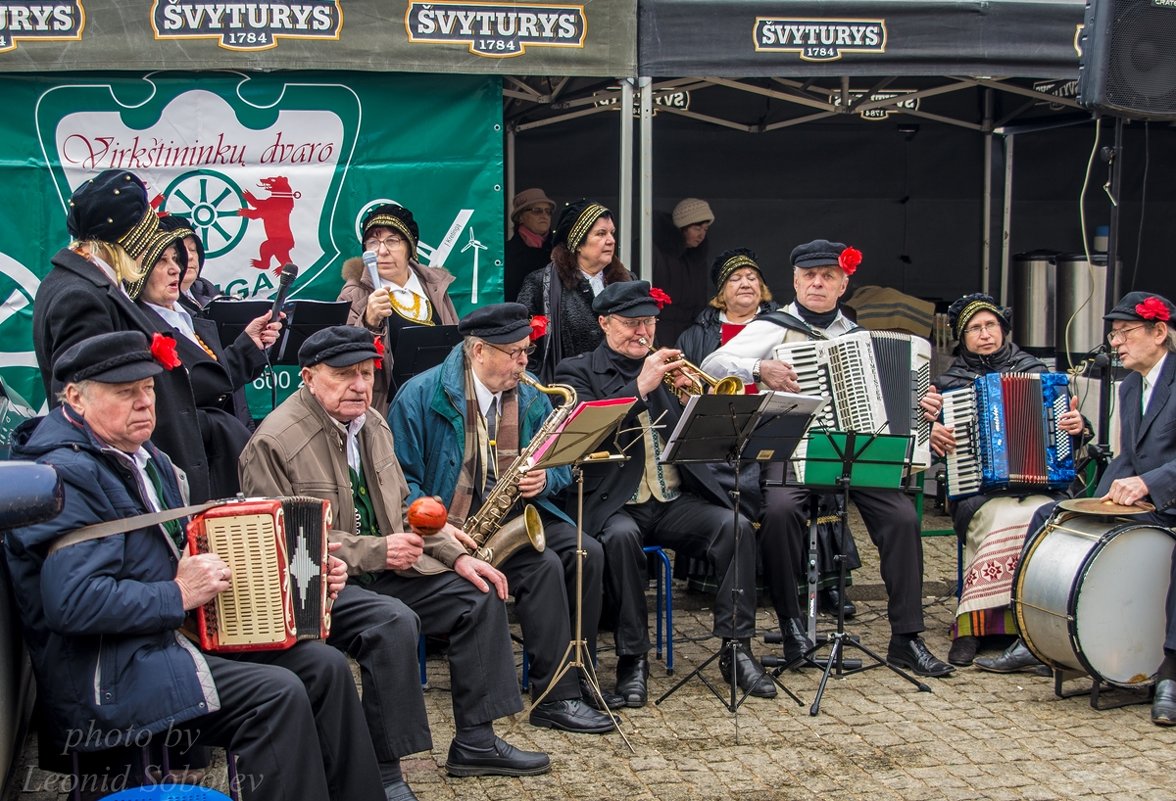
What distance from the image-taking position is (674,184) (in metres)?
10.2

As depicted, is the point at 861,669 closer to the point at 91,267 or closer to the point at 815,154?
the point at 91,267

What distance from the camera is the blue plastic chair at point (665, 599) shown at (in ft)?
20.3

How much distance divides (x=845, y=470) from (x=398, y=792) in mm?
2499

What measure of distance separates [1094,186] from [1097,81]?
4.34 metres

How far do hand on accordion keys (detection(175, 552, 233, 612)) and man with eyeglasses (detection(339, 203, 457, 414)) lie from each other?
102 inches

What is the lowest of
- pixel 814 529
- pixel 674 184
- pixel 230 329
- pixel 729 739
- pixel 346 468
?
pixel 729 739

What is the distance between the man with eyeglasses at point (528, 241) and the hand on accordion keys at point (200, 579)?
15.7ft

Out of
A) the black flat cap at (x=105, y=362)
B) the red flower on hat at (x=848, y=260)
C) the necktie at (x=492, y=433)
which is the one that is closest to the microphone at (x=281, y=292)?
the necktie at (x=492, y=433)

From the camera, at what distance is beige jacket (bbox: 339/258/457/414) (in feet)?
21.2

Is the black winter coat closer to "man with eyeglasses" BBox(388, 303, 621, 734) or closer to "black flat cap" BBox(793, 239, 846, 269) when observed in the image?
"man with eyeglasses" BBox(388, 303, 621, 734)

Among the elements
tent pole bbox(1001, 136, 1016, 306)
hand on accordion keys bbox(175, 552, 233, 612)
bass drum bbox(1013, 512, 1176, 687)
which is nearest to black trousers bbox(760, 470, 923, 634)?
bass drum bbox(1013, 512, 1176, 687)

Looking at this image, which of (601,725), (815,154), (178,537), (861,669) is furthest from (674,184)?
(178,537)

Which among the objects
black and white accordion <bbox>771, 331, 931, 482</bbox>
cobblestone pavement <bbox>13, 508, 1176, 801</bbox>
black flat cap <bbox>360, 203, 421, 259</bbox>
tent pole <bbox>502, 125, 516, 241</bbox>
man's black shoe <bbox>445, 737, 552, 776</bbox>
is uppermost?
tent pole <bbox>502, 125, 516, 241</bbox>

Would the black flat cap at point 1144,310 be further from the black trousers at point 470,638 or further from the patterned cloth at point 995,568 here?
the black trousers at point 470,638
